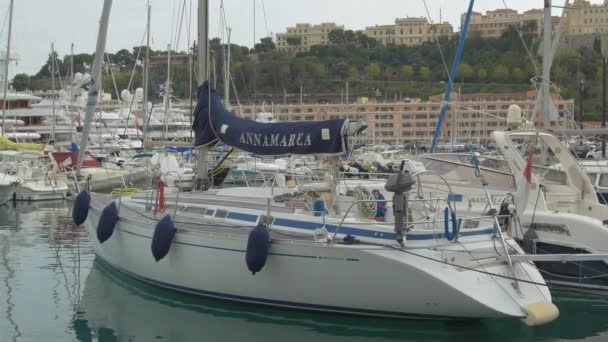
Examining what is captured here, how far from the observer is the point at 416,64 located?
441 feet

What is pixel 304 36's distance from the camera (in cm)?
18575

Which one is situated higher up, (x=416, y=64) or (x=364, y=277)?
(x=416, y=64)

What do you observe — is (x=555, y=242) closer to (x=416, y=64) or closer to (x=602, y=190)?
(x=602, y=190)

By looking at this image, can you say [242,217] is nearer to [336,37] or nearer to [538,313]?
[538,313]

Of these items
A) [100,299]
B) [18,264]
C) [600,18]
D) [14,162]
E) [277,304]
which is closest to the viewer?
[277,304]

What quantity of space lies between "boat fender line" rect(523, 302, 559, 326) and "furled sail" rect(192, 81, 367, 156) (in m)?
3.14

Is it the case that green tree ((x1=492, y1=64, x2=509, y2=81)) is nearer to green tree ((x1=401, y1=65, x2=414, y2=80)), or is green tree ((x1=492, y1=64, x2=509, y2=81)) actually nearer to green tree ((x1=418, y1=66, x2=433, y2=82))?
green tree ((x1=418, y1=66, x2=433, y2=82))

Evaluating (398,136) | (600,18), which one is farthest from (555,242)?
(600,18)

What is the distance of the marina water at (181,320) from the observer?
9.47m

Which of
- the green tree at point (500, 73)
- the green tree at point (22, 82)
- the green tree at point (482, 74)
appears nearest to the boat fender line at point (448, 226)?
the green tree at point (500, 73)

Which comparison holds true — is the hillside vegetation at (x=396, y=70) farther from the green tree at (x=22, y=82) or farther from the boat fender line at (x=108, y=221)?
the boat fender line at (x=108, y=221)

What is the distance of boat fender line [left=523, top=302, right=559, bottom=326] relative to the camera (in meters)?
8.72

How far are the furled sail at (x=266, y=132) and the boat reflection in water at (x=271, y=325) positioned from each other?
87.0 inches

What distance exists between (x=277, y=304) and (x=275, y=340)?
88 centimetres
